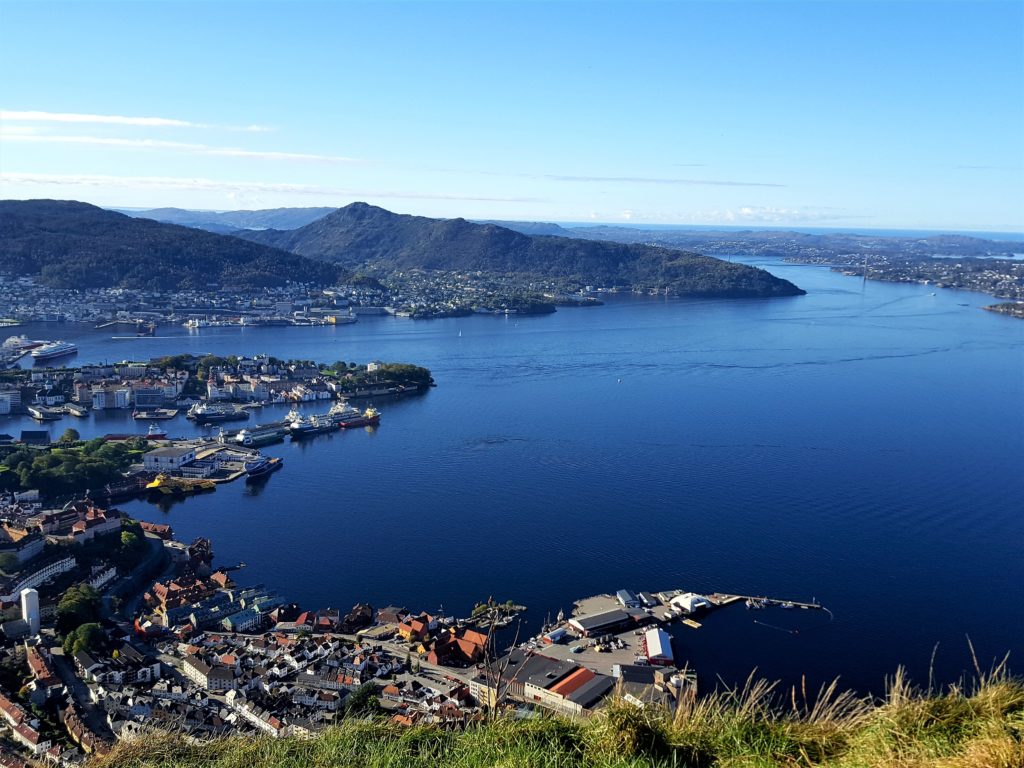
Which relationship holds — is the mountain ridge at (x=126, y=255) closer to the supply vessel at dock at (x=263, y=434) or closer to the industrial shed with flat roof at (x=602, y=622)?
the supply vessel at dock at (x=263, y=434)

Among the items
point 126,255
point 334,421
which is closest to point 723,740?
point 334,421

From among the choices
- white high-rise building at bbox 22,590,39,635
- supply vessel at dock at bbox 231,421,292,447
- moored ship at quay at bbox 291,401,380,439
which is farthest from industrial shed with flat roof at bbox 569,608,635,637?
moored ship at quay at bbox 291,401,380,439

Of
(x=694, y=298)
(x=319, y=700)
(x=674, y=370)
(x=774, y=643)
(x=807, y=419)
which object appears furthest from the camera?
(x=694, y=298)

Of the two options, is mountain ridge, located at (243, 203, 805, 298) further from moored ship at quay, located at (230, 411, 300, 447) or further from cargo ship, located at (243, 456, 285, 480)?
cargo ship, located at (243, 456, 285, 480)

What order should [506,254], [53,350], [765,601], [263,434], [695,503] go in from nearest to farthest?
[765,601] < [695,503] < [263,434] < [53,350] < [506,254]

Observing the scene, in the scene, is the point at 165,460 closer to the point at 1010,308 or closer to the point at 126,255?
the point at 126,255

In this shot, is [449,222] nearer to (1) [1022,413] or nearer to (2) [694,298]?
(2) [694,298]

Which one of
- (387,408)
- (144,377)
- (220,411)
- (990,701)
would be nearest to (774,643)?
(990,701)
